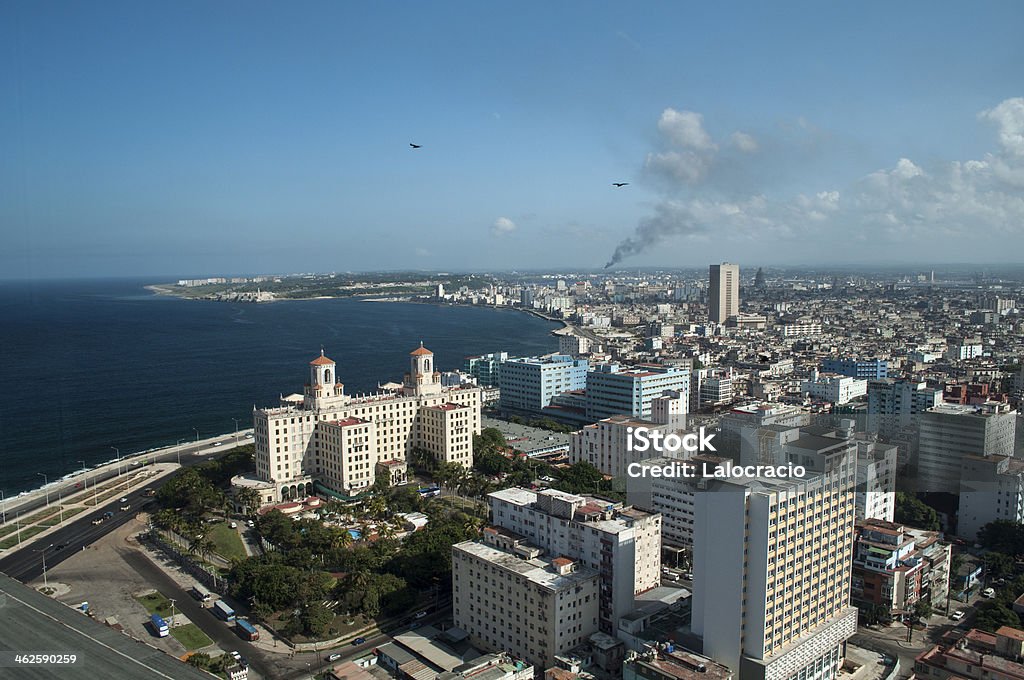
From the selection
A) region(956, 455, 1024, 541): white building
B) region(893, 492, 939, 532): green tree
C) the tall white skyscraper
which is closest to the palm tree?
region(893, 492, 939, 532): green tree

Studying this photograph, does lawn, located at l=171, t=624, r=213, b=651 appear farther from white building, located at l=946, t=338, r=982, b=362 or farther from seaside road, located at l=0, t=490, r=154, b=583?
white building, located at l=946, t=338, r=982, b=362

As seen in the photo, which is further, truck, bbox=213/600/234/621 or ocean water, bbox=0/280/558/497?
ocean water, bbox=0/280/558/497

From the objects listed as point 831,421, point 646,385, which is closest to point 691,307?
point 646,385

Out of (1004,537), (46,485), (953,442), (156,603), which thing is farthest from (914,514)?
(46,485)

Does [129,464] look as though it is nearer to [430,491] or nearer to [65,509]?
[65,509]

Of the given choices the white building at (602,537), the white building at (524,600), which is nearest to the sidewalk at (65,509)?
the white building at (524,600)

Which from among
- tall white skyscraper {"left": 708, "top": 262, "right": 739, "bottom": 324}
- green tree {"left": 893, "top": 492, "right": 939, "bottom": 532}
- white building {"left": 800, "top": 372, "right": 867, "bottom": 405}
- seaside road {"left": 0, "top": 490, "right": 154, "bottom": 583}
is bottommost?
seaside road {"left": 0, "top": 490, "right": 154, "bottom": 583}

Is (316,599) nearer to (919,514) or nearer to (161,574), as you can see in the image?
(161,574)
